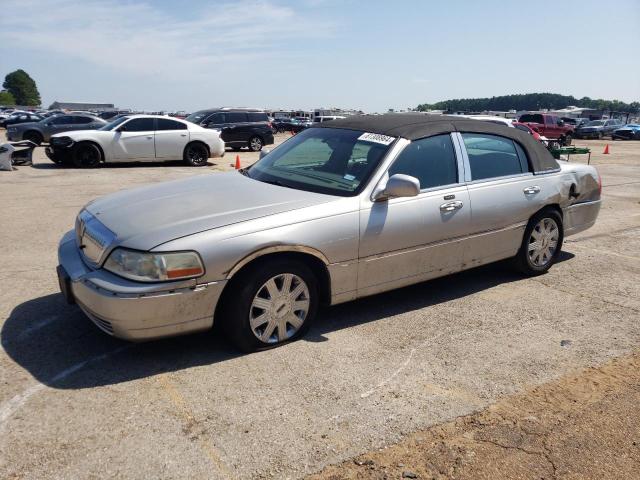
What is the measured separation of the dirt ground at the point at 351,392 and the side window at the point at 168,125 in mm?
10702

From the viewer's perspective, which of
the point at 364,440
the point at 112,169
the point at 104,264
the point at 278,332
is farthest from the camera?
the point at 112,169

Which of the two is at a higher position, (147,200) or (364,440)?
(147,200)

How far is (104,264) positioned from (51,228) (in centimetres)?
445

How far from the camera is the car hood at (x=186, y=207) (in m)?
3.51

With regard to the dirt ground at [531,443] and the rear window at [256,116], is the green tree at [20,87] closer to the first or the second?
the rear window at [256,116]

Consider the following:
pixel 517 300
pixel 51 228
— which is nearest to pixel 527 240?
pixel 517 300

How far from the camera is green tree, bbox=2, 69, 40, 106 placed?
6048 inches

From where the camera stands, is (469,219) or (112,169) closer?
(469,219)

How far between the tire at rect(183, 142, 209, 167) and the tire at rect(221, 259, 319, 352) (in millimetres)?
12549

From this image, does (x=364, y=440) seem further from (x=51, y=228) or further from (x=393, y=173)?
(x=51, y=228)

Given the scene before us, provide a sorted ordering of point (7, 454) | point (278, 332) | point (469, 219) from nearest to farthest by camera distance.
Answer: point (7, 454) < point (278, 332) < point (469, 219)

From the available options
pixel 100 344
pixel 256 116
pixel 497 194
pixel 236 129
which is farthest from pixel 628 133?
pixel 100 344

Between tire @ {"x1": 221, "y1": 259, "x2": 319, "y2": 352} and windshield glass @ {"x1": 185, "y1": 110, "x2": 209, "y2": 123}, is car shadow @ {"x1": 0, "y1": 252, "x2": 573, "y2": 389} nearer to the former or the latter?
tire @ {"x1": 221, "y1": 259, "x2": 319, "y2": 352}

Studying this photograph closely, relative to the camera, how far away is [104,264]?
3.54 m
